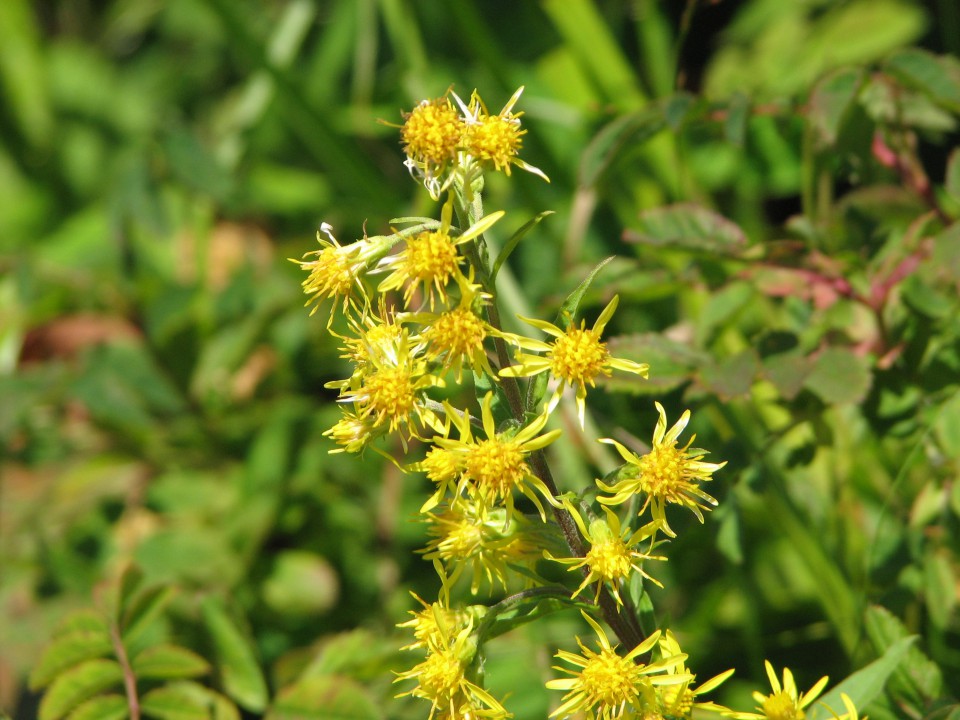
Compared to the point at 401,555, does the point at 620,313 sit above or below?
above

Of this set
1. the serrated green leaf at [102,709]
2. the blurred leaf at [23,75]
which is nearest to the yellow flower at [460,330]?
the serrated green leaf at [102,709]

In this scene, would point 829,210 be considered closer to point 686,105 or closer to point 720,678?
point 686,105

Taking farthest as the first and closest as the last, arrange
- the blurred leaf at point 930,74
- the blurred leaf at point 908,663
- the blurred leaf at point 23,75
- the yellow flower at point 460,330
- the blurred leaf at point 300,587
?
the blurred leaf at point 23,75
the blurred leaf at point 300,587
the blurred leaf at point 930,74
the blurred leaf at point 908,663
the yellow flower at point 460,330

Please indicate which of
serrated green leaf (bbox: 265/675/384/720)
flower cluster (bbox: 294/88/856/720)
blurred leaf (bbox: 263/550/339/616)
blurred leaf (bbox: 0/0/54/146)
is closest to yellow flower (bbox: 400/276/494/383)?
flower cluster (bbox: 294/88/856/720)

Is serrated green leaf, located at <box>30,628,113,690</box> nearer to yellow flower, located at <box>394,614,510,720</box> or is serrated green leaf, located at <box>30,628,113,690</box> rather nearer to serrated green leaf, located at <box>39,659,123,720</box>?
serrated green leaf, located at <box>39,659,123,720</box>

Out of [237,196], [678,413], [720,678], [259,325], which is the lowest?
[720,678]

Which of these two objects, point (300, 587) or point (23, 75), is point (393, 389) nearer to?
point (300, 587)

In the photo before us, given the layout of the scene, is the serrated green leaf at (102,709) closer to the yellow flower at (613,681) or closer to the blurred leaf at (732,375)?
the yellow flower at (613,681)

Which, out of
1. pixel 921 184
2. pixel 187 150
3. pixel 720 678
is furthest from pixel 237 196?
pixel 720 678
